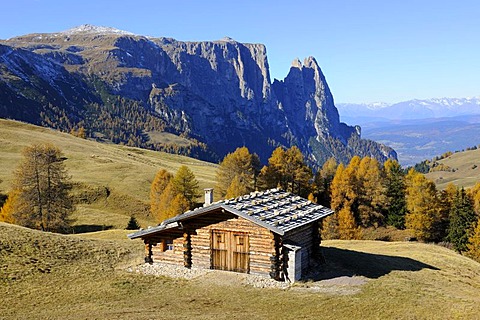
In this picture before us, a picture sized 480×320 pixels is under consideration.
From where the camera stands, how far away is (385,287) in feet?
98.8

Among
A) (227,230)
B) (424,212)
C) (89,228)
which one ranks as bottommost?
(89,228)

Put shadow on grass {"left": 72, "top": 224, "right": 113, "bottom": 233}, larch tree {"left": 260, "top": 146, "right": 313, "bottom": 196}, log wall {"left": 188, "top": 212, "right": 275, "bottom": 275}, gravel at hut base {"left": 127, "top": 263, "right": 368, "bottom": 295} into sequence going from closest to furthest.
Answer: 1. gravel at hut base {"left": 127, "top": 263, "right": 368, "bottom": 295}
2. log wall {"left": 188, "top": 212, "right": 275, "bottom": 275}
3. shadow on grass {"left": 72, "top": 224, "right": 113, "bottom": 233}
4. larch tree {"left": 260, "top": 146, "right": 313, "bottom": 196}

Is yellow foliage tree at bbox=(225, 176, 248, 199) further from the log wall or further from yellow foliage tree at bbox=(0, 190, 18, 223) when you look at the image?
the log wall

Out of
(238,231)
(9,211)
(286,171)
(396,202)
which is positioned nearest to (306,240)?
(238,231)

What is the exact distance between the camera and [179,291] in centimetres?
2967

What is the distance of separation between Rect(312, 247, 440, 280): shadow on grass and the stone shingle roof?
4.04 meters

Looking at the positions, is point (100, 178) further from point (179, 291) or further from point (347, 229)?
point (179, 291)

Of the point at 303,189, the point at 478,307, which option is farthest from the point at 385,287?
the point at 303,189

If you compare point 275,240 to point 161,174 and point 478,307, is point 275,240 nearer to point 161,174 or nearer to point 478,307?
point 478,307

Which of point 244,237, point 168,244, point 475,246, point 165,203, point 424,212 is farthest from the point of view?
point 424,212

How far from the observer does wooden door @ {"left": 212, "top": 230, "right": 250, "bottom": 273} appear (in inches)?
1291

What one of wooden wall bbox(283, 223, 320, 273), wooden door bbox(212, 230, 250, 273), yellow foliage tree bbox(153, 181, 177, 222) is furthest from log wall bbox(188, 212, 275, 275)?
yellow foliage tree bbox(153, 181, 177, 222)

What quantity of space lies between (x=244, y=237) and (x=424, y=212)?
2375 inches

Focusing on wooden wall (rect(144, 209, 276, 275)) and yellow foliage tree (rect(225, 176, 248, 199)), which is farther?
yellow foliage tree (rect(225, 176, 248, 199))
